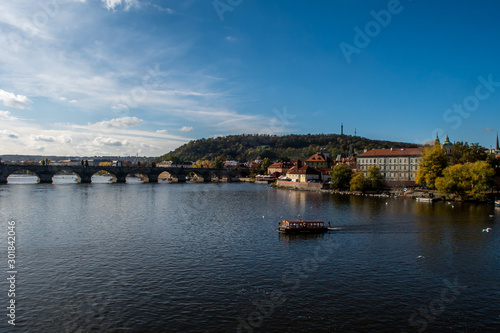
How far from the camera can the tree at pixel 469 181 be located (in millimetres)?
78812

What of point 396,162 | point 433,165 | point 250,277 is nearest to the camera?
point 250,277

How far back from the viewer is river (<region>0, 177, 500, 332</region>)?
21.3m

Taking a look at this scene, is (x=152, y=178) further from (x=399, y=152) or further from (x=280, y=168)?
(x=399, y=152)

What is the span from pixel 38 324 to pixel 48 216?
41846 mm

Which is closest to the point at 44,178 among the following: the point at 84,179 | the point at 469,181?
the point at 84,179

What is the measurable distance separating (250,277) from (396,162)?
105265mm

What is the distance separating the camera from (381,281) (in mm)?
27688

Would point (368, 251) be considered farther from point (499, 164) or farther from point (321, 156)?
point (321, 156)

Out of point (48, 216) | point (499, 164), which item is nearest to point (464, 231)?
point (48, 216)

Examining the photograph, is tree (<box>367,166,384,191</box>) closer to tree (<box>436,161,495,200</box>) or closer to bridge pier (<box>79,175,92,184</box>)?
tree (<box>436,161,495,200</box>)

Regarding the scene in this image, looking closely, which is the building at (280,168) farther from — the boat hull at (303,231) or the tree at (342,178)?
the boat hull at (303,231)

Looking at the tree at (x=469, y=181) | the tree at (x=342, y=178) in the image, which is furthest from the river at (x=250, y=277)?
the tree at (x=342, y=178)

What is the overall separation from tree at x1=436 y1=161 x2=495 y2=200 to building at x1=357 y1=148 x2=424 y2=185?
30655 millimetres

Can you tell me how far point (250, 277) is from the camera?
93.2ft
